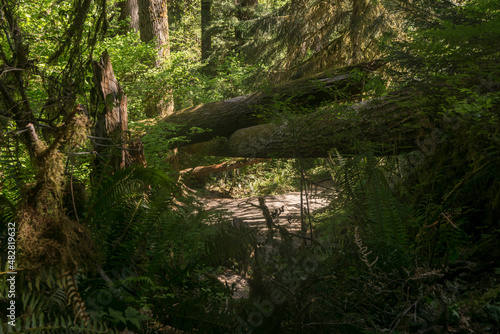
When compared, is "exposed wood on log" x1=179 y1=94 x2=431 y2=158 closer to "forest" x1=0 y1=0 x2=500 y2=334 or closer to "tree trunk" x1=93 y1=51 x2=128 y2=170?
"forest" x1=0 y1=0 x2=500 y2=334

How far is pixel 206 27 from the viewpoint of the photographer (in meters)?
13.1

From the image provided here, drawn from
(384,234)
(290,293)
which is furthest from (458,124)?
(290,293)

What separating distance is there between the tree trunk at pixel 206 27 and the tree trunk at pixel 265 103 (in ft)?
23.8

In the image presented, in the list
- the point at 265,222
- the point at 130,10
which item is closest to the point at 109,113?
the point at 265,222

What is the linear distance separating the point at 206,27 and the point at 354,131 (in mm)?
10470

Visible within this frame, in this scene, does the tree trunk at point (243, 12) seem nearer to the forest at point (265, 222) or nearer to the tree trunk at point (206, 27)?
the tree trunk at point (206, 27)

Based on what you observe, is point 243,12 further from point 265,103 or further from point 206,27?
point 265,103

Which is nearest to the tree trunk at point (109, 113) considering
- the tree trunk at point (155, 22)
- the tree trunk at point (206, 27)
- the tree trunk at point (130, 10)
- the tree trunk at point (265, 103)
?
the tree trunk at point (265, 103)

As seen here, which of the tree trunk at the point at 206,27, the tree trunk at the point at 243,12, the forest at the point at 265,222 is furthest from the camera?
the tree trunk at the point at 206,27

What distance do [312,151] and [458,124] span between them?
213 centimetres

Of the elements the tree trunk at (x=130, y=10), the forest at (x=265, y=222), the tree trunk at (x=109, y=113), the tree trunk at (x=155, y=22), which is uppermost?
the tree trunk at (x=130, y=10)

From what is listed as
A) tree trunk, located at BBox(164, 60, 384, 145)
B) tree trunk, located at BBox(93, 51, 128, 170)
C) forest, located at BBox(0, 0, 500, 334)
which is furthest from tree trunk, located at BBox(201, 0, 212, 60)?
tree trunk, located at BBox(93, 51, 128, 170)

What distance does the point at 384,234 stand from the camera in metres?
2.14

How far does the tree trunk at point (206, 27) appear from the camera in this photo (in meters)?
13.2
